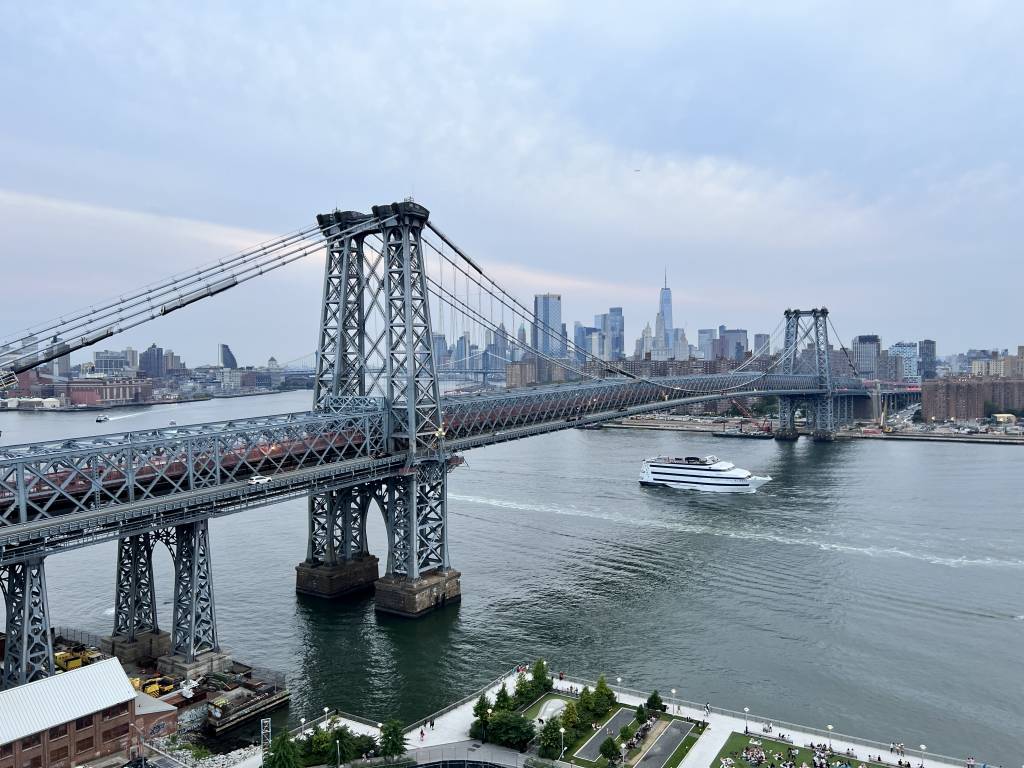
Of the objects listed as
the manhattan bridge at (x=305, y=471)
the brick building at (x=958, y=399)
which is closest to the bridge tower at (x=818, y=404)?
the brick building at (x=958, y=399)

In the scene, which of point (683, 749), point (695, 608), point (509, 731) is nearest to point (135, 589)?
point (509, 731)

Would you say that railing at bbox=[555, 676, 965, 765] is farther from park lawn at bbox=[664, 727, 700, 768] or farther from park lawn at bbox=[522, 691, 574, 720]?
park lawn at bbox=[664, 727, 700, 768]

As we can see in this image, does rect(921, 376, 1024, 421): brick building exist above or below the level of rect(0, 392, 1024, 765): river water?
above

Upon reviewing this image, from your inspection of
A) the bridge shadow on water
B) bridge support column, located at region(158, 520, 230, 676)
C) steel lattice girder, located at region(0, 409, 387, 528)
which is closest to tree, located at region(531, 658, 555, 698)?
the bridge shadow on water

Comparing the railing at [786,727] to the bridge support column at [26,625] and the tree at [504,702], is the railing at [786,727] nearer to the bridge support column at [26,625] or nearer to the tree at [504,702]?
the tree at [504,702]

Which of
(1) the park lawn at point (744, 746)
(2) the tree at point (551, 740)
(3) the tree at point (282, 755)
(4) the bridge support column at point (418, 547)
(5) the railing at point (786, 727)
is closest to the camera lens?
(3) the tree at point (282, 755)

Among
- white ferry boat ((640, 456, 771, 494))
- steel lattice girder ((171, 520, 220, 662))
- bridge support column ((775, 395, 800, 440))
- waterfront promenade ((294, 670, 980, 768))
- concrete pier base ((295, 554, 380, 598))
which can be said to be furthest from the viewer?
bridge support column ((775, 395, 800, 440))

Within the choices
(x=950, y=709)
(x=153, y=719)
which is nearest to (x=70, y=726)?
(x=153, y=719)
